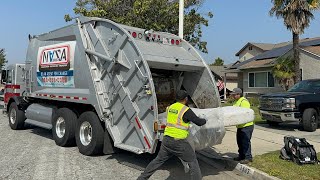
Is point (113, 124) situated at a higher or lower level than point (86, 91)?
lower

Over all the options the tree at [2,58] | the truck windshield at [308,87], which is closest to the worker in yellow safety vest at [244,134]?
the truck windshield at [308,87]

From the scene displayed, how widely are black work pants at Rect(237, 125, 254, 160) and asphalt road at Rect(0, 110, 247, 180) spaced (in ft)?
1.48

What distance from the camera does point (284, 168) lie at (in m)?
7.67

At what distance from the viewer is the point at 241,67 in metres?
31.8

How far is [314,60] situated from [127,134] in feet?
66.9

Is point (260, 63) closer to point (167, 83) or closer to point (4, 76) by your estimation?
point (4, 76)

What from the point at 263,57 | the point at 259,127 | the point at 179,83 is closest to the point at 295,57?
the point at 263,57

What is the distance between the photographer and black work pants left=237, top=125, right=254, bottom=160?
8.13 m

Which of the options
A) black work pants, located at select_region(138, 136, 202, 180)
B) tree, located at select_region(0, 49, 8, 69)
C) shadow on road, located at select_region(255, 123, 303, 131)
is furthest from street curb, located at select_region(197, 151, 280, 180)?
tree, located at select_region(0, 49, 8, 69)

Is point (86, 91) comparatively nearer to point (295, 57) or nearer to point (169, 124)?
point (169, 124)

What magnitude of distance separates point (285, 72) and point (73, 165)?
761 inches

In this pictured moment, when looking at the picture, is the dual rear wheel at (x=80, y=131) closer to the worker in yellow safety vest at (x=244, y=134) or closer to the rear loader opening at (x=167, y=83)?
the rear loader opening at (x=167, y=83)

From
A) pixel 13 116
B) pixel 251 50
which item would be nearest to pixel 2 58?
pixel 251 50

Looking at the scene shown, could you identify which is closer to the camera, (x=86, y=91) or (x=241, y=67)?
(x=86, y=91)
